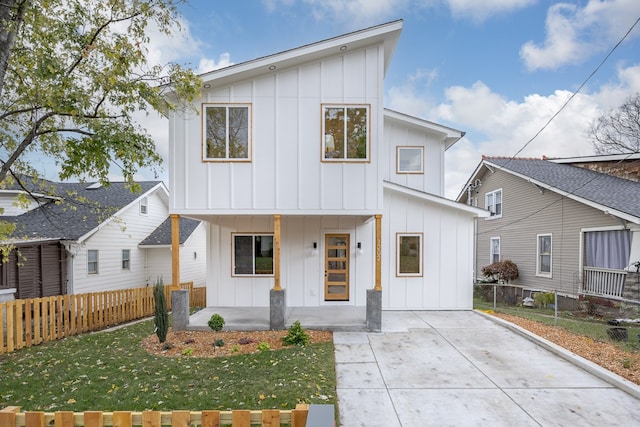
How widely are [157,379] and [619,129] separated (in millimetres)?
27662

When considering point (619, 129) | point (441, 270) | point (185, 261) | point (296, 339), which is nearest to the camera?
point (296, 339)

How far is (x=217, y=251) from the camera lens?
10516 millimetres

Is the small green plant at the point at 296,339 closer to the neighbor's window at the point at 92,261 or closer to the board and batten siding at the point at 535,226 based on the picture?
the board and batten siding at the point at 535,226

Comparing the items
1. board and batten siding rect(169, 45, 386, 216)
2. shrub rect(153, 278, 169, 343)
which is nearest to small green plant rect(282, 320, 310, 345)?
shrub rect(153, 278, 169, 343)

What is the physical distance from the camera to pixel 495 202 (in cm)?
1664

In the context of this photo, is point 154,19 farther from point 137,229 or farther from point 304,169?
point 137,229

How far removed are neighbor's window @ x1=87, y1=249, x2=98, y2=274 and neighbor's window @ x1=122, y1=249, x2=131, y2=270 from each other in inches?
58.4

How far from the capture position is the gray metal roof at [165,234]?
1602cm

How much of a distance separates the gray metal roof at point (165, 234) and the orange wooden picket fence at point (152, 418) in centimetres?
1438

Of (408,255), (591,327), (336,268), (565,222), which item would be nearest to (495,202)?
(565,222)

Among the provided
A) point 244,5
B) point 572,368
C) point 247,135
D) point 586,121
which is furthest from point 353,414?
point 586,121

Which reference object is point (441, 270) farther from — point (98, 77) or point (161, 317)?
point (98, 77)

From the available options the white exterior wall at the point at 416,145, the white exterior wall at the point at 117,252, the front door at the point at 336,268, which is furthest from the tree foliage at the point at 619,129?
the white exterior wall at the point at 117,252

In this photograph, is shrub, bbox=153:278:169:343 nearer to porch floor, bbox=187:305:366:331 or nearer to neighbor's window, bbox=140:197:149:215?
porch floor, bbox=187:305:366:331
